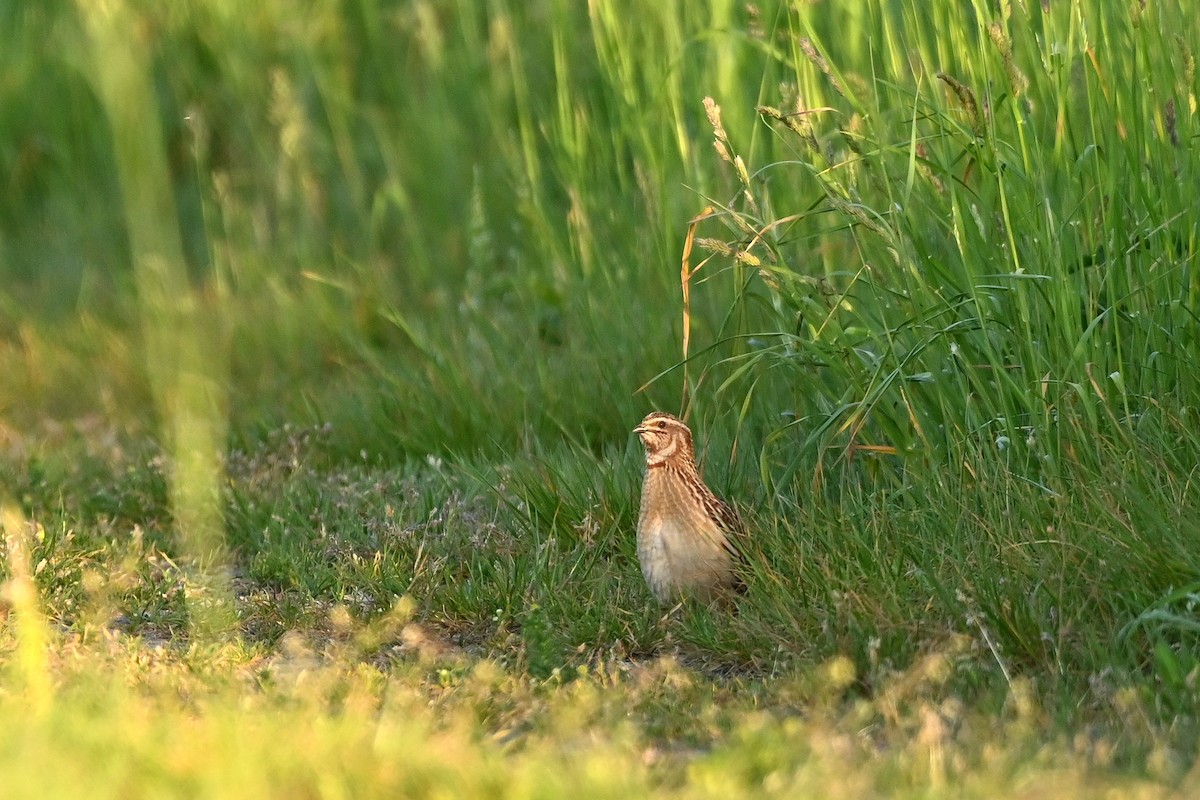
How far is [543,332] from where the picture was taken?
7578mm

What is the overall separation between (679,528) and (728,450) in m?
0.84

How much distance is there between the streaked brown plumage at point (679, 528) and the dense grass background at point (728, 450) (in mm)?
116

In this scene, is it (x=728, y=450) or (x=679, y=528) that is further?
(x=728, y=450)

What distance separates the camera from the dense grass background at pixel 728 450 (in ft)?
12.6

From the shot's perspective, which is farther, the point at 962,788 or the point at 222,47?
the point at 222,47

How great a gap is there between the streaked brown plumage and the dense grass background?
0.12 metres

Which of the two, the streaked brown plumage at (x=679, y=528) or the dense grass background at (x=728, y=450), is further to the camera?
the streaked brown plumage at (x=679, y=528)

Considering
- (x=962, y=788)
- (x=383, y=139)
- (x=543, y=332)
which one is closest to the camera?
(x=962, y=788)

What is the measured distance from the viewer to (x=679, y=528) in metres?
4.82

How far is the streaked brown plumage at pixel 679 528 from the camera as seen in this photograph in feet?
15.8

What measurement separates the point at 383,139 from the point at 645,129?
322 cm

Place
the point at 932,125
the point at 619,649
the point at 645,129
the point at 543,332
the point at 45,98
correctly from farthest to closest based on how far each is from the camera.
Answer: the point at 45,98
the point at 543,332
the point at 645,129
the point at 932,125
the point at 619,649

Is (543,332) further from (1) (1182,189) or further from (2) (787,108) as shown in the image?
(1) (1182,189)

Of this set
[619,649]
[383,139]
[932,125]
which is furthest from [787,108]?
[383,139]
